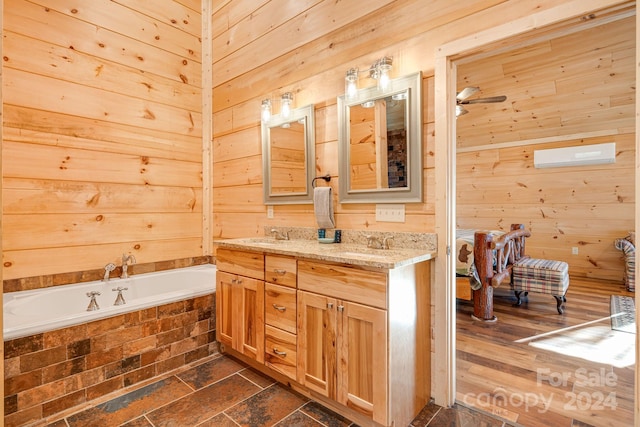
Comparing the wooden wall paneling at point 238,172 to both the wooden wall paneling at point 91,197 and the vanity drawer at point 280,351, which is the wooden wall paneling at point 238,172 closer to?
the wooden wall paneling at point 91,197

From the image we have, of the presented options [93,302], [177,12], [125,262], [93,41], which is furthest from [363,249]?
[177,12]

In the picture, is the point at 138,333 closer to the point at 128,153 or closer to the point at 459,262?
the point at 128,153

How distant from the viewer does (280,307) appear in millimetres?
2074

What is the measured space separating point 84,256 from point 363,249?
7.55 feet

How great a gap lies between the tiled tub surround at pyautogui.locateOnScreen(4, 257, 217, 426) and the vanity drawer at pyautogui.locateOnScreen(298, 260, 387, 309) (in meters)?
1.12

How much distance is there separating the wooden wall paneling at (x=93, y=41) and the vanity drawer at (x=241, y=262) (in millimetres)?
1912

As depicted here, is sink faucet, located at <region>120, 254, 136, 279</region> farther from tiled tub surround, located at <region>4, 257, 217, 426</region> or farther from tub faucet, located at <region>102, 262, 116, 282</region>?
tiled tub surround, located at <region>4, 257, 217, 426</region>

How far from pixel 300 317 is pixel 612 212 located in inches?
204

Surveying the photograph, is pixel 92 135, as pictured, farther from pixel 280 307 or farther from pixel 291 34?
pixel 280 307

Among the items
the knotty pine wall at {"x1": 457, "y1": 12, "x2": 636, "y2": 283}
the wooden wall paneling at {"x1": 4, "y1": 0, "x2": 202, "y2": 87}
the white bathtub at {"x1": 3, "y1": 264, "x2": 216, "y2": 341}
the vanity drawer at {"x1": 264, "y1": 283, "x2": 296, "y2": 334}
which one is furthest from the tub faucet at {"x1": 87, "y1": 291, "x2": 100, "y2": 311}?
the knotty pine wall at {"x1": 457, "y1": 12, "x2": 636, "y2": 283}

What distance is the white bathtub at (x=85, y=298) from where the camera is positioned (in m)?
1.93

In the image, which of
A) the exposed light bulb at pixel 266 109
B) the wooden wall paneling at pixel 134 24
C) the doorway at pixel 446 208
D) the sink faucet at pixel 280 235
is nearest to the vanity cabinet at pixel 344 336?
the doorway at pixel 446 208

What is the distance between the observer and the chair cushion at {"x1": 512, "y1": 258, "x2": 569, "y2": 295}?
3.35 meters

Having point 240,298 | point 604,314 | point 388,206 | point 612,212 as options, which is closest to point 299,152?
point 388,206
